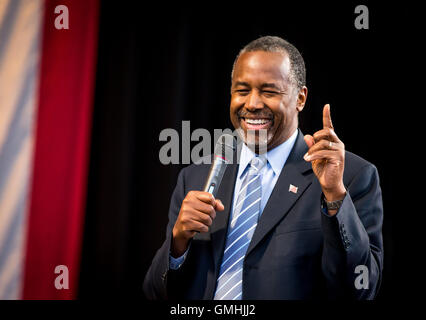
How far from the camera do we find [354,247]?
121 cm

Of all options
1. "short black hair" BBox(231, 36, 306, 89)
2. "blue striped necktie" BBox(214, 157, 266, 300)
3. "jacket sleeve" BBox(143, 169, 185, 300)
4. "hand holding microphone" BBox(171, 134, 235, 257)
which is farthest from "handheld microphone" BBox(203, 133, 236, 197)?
"short black hair" BBox(231, 36, 306, 89)

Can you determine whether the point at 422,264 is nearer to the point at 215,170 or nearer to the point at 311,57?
the point at 311,57

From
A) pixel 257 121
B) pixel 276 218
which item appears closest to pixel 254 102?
pixel 257 121

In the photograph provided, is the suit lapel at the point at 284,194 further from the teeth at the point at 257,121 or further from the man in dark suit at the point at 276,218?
the teeth at the point at 257,121

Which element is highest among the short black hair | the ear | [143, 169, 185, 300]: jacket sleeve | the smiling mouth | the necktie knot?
the short black hair

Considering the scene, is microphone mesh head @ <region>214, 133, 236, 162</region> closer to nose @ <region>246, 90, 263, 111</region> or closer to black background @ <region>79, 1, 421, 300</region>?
nose @ <region>246, 90, 263, 111</region>

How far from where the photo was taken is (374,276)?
1314 millimetres

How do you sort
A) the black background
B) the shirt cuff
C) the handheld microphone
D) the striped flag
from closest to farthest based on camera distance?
the handheld microphone → the shirt cuff → the striped flag → the black background

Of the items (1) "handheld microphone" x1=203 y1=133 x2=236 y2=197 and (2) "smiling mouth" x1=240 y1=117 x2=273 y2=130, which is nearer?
(1) "handheld microphone" x1=203 y1=133 x2=236 y2=197

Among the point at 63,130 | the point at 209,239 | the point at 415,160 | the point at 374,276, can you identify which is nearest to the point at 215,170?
the point at 209,239

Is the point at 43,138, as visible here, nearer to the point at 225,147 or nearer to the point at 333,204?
the point at 225,147

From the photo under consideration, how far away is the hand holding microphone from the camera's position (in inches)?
49.5

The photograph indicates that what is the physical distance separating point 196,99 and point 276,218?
122 cm

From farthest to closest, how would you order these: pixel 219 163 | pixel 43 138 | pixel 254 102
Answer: pixel 43 138 → pixel 254 102 → pixel 219 163
